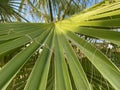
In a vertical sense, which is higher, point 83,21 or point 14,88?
point 83,21

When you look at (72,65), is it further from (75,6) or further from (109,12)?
(75,6)

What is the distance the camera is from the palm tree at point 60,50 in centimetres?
93

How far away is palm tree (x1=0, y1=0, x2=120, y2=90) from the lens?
93 cm

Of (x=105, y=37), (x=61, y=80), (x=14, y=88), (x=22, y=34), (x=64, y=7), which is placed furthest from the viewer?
(x=64, y=7)

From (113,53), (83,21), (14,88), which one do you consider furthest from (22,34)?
(113,53)

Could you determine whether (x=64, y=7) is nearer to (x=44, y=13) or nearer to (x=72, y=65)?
(x=44, y=13)

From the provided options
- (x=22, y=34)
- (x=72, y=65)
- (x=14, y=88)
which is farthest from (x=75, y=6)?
(x=72, y=65)

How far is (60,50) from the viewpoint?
1.13 metres

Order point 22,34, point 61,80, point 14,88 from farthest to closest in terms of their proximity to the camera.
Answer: point 14,88
point 22,34
point 61,80

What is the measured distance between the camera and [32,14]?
9.09 feet

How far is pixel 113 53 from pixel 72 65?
0.65 meters

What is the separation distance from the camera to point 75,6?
9.02 feet

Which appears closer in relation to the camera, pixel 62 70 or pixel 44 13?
pixel 62 70

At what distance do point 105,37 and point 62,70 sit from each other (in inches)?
7.2
